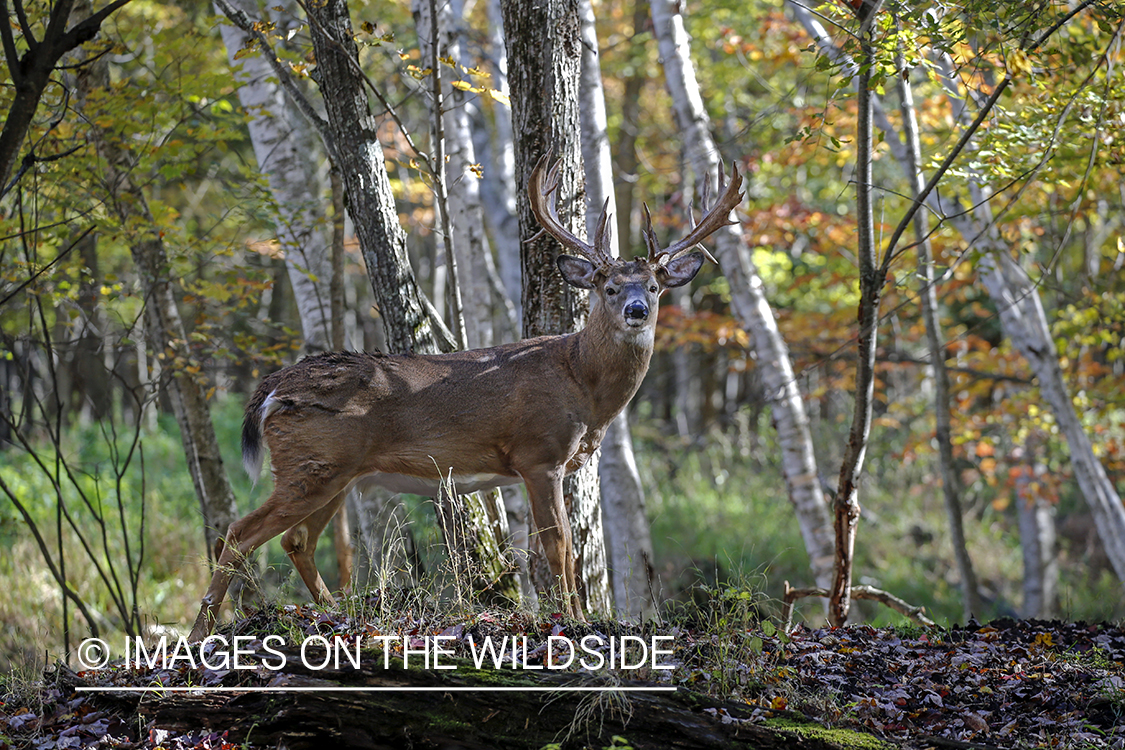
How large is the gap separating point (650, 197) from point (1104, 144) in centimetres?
1807

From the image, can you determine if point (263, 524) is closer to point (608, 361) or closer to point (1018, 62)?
point (608, 361)

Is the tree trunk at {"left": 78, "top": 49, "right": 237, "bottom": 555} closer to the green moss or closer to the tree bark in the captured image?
the tree bark

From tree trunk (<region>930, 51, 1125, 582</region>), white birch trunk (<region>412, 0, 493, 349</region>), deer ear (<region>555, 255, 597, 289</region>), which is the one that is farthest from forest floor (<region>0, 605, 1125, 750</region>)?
white birch trunk (<region>412, 0, 493, 349</region>)

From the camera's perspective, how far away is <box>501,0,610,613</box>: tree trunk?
19.5ft

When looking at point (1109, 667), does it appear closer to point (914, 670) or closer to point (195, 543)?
point (914, 670)

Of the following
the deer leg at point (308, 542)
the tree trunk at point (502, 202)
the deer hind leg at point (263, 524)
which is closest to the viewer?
the deer hind leg at point (263, 524)

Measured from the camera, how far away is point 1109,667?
464 centimetres

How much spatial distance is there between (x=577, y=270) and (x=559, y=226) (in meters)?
0.31

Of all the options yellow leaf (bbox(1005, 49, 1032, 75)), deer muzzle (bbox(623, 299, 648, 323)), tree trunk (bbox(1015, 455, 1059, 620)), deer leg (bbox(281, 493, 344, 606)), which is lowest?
tree trunk (bbox(1015, 455, 1059, 620))

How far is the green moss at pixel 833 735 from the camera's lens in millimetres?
3565

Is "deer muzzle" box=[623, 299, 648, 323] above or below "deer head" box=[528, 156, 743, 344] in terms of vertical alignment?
below

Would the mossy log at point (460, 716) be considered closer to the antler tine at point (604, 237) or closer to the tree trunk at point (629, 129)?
the antler tine at point (604, 237)

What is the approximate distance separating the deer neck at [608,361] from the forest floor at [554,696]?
1.25 meters

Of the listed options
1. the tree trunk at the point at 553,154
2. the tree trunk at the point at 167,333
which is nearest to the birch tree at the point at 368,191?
the tree trunk at the point at 553,154
